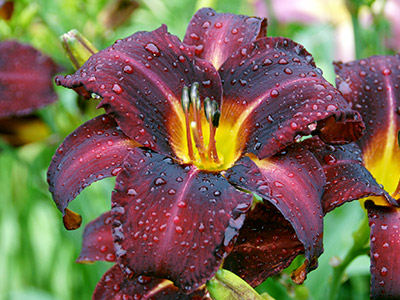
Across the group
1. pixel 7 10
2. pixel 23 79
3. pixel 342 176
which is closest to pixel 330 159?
pixel 342 176

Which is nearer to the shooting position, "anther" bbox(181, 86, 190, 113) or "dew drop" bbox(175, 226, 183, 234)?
"dew drop" bbox(175, 226, 183, 234)

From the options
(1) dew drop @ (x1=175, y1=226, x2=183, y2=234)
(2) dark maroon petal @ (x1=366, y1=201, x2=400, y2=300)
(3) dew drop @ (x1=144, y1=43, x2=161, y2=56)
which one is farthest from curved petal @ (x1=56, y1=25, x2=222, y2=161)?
(2) dark maroon petal @ (x1=366, y1=201, x2=400, y2=300)

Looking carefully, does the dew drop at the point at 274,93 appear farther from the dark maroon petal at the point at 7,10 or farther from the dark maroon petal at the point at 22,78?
the dark maroon petal at the point at 7,10

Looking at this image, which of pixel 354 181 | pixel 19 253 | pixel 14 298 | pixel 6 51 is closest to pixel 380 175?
pixel 354 181

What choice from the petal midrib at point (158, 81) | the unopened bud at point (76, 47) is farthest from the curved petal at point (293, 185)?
the unopened bud at point (76, 47)

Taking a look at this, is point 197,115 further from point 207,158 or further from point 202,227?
point 202,227

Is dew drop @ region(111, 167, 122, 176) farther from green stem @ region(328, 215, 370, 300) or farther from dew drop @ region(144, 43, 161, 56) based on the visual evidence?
green stem @ region(328, 215, 370, 300)
